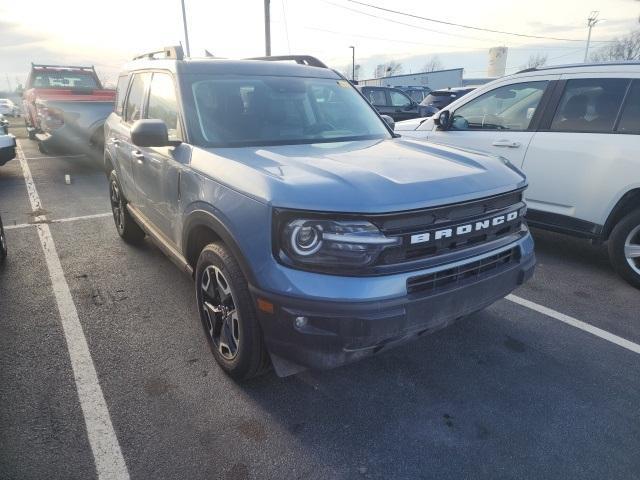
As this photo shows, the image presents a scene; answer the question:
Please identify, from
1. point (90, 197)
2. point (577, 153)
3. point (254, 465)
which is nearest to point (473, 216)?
point (254, 465)

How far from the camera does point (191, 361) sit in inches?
120

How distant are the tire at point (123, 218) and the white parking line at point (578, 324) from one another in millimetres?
3970

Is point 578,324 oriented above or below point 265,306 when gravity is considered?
below

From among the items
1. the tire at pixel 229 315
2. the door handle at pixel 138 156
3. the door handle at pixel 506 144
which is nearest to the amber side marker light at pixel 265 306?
the tire at pixel 229 315

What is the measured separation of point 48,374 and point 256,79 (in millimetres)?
2504

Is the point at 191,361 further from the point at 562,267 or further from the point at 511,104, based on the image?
the point at 511,104

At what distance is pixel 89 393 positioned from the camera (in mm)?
Answer: 2715

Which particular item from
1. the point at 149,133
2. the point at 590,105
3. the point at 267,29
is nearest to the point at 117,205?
the point at 149,133

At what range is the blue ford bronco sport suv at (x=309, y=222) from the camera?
7.07 feet

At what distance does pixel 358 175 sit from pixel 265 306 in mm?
820

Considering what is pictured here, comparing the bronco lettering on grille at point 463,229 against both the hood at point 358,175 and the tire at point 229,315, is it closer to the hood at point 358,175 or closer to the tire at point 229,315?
the hood at point 358,175

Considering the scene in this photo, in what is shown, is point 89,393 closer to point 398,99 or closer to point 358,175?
point 358,175

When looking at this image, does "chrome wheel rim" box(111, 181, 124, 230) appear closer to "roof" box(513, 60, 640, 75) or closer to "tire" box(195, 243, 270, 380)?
"tire" box(195, 243, 270, 380)

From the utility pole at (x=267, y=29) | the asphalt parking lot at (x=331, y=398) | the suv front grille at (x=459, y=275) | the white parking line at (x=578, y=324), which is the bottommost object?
the white parking line at (x=578, y=324)
